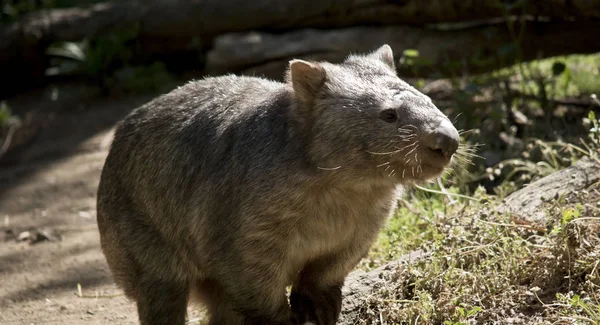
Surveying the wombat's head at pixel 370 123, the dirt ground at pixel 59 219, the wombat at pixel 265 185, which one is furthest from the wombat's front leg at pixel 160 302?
the wombat's head at pixel 370 123

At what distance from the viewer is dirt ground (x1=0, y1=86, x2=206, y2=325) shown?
5809mm

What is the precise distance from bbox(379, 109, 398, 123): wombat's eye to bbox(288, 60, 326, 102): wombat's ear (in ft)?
1.32

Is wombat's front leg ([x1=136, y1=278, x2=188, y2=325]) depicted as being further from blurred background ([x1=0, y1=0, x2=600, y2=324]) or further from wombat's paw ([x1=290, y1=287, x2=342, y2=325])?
blurred background ([x1=0, y1=0, x2=600, y2=324])

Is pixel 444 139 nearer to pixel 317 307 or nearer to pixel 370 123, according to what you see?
pixel 370 123

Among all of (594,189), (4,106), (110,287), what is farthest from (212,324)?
(4,106)

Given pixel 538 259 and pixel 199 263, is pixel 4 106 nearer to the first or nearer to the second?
pixel 199 263

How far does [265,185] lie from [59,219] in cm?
373

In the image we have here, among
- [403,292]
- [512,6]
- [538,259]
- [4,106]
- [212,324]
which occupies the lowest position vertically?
[4,106]

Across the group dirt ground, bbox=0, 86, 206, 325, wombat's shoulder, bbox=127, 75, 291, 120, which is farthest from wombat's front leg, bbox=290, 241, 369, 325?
dirt ground, bbox=0, 86, 206, 325

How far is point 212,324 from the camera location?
199 inches

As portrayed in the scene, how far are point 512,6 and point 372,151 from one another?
379 centimetres

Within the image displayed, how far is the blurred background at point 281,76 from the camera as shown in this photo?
5793 mm

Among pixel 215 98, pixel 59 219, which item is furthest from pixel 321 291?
pixel 59 219

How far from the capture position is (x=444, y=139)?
12.8ft
